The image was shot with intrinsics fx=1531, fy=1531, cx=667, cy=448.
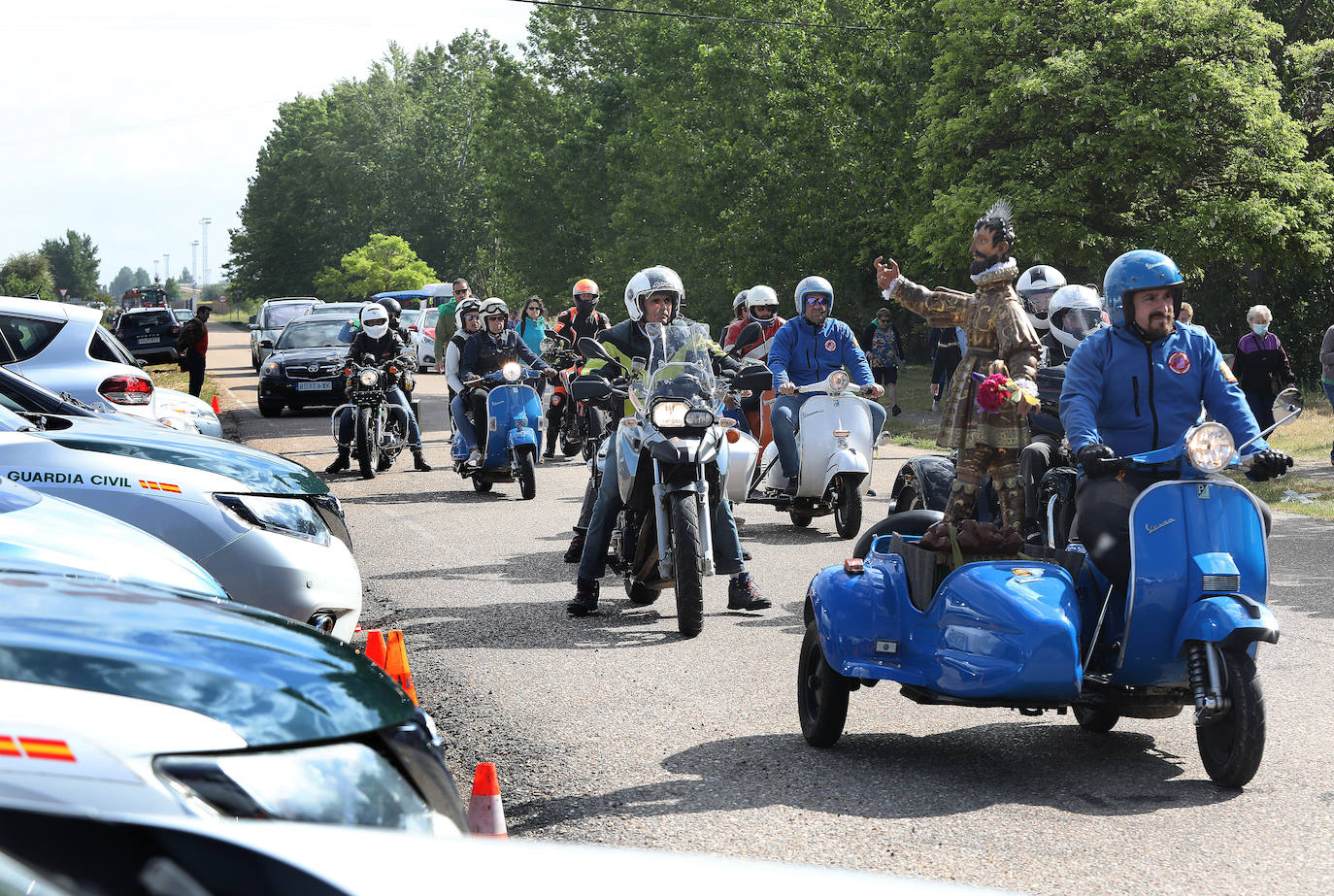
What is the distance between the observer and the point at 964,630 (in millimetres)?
5570

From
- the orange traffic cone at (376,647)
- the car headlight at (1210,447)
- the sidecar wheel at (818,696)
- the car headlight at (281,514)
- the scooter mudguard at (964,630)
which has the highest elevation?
the car headlight at (1210,447)

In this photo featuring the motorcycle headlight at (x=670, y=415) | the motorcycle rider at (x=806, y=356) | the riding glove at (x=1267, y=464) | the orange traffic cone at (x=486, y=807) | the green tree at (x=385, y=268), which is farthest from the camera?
the green tree at (x=385, y=268)

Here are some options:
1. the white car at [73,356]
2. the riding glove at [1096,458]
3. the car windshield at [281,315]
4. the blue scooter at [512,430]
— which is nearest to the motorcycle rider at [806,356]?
the blue scooter at [512,430]

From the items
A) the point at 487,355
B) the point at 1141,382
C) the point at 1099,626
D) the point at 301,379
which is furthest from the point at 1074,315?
the point at 301,379

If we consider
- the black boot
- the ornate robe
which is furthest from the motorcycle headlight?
the ornate robe

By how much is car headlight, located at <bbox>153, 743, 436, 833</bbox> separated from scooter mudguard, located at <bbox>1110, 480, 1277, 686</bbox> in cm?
345

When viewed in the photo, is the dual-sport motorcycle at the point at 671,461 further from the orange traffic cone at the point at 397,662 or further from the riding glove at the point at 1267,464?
the riding glove at the point at 1267,464

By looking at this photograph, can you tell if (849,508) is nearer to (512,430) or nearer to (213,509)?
(512,430)

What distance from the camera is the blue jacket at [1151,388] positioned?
6090mm

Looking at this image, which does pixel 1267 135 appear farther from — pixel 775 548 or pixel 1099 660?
pixel 1099 660

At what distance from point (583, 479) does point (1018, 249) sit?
1534cm

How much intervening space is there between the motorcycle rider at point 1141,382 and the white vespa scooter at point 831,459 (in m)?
5.79

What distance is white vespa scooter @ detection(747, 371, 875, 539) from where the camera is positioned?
39.4 feet

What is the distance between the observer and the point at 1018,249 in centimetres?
2919
